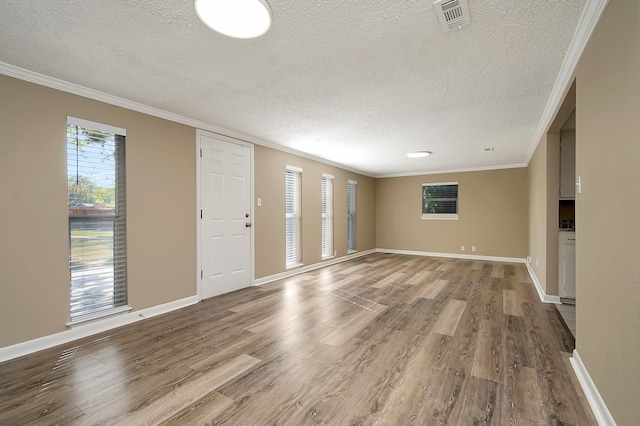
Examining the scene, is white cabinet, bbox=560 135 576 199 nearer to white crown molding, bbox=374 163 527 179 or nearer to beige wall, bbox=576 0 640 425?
beige wall, bbox=576 0 640 425

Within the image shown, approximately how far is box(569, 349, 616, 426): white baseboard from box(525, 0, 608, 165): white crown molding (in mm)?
2187

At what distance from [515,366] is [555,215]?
2.37 m

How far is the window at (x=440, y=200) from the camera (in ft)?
A: 24.9

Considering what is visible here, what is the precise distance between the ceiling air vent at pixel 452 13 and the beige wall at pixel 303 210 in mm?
3403

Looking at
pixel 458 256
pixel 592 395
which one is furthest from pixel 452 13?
pixel 458 256

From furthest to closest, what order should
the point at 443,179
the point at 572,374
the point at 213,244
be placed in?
the point at 443,179 → the point at 213,244 → the point at 572,374

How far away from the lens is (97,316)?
2.84 m

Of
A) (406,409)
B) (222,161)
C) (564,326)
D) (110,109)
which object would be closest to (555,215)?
(564,326)

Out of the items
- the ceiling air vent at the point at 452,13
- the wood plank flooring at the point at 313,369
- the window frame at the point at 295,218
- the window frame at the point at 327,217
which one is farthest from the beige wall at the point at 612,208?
the window frame at the point at 327,217

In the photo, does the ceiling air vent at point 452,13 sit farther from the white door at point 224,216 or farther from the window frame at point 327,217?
the window frame at point 327,217

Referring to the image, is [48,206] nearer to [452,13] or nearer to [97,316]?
[97,316]

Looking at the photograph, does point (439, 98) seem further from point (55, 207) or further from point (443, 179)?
point (443, 179)

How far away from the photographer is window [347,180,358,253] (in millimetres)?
7504

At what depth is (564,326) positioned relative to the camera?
2.92 metres
